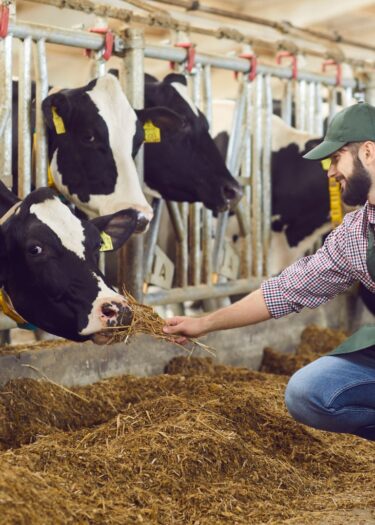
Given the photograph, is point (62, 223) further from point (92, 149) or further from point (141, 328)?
point (92, 149)

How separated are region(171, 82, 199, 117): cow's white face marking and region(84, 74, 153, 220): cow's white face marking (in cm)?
66

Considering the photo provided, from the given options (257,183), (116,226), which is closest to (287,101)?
(257,183)

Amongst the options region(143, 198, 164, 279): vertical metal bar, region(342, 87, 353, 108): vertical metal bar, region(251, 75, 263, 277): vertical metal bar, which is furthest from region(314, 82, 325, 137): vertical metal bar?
region(143, 198, 164, 279): vertical metal bar

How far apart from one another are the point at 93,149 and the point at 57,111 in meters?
0.28

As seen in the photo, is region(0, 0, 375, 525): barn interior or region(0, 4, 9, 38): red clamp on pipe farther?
region(0, 4, 9, 38): red clamp on pipe

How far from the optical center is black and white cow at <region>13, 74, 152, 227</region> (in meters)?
4.93

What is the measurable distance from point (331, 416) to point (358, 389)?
14cm

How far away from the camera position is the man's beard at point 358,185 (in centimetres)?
353

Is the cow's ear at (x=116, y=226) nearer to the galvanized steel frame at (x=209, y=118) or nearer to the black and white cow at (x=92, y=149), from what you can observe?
the black and white cow at (x=92, y=149)

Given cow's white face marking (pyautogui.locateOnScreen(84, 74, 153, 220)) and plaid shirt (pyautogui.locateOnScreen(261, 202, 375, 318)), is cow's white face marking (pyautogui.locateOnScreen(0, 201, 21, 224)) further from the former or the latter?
plaid shirt (pyautogui.locateOnScreen(261, 202, 375, 318))

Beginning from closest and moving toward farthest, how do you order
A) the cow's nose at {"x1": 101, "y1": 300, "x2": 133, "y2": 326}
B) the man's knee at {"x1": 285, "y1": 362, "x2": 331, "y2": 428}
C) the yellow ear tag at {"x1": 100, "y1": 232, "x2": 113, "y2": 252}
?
the man's knee at {"x1": 285, "y1": 362, "x2": 331, "y2": 428}
the cow's nose at {"x1": 101, "y1": 300, "x2": 133, "y2": 326}
the yellow ear tag at {"x1": 100, "y1": 232, "x2": 113, "y2": 252}

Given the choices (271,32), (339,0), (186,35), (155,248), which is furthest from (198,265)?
(271,32)

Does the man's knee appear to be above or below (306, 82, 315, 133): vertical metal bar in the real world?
below

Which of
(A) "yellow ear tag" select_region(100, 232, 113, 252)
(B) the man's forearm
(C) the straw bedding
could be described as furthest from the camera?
(A) "yellow ear tag" select_region(100, 232, 113, 252)
